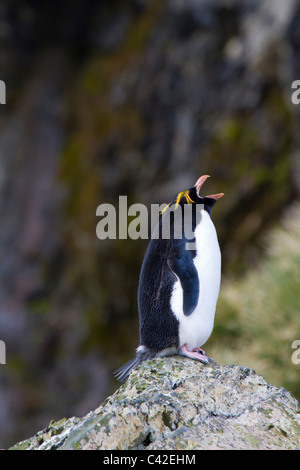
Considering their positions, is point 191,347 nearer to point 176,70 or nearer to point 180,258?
point 180,258

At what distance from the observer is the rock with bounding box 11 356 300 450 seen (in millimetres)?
1672

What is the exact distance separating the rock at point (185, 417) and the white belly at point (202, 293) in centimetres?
22

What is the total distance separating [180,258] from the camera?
2439mm

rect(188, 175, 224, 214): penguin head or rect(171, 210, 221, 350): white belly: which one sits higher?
rect(188, 175, 224, 214): penguin head

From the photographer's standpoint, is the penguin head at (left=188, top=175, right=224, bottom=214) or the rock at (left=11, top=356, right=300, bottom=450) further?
Result: the penguin head at (left=188, top=175, right=224, bottom=214)

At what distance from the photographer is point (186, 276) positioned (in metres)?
2.42

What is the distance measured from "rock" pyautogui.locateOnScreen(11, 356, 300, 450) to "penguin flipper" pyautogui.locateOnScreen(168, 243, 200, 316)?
295 millimetres

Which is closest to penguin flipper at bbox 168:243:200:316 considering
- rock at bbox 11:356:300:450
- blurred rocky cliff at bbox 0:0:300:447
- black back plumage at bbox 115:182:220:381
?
black back plumage at bbox 115:182:220:381

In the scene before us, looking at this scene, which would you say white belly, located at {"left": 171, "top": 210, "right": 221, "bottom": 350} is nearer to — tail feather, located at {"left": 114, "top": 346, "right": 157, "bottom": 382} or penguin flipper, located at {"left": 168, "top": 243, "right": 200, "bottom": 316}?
penguin flipper, located at {"left": 168, "top": 243, "right": 200, "bottom": 316}

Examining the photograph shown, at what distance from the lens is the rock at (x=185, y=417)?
5.49ft

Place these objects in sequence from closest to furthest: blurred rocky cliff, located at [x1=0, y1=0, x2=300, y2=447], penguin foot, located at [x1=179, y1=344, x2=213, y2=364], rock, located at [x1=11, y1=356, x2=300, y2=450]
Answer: rock, located at [x1=11, y1=356, x2=300, y2=450]
penguin foot, located at [x1=179, y1=344, x2=213, y2=364]
blurred rocky cliff, located at [x1=0, y1=0, x2=300, y2=447]

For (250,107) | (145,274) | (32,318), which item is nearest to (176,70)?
(250,107)

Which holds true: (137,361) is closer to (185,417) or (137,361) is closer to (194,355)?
(194,355)
